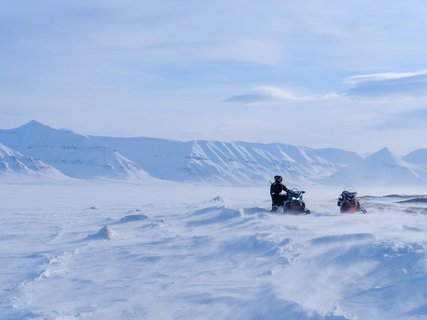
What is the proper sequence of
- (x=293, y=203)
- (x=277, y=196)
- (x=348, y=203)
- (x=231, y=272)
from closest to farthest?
1. (x=231, y=272)
2. (x=293, y=203)
3. (x=348, y=203)
4. (x=277, y=196)

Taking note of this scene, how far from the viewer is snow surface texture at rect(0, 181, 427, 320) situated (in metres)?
10.0

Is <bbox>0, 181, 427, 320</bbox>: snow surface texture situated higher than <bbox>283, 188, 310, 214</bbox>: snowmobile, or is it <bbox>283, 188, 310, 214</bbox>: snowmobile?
<bbox>283, 188, 310, 214</bbox>: snowmobile

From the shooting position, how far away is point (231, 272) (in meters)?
12.4

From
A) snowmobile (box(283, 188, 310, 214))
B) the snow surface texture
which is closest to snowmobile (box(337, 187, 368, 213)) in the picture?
snowmobile (box(283, 188, 310, 214))

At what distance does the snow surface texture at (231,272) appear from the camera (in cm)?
1000

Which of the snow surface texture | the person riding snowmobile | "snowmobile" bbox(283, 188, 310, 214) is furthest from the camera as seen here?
the person riding snowmobile

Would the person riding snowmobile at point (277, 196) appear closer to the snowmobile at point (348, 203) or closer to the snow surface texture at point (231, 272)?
the snowmobile at point (348, 203)

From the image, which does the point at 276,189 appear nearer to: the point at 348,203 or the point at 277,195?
the point at 277,195

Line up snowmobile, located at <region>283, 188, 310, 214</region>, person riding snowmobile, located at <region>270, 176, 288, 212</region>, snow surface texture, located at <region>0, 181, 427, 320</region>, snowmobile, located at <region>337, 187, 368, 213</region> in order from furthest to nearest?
person riding snowmobile, located at <region>270, 176, 288, 212</region>, snowmobile, located at <region>337, 187, 368, 213</region>, snowmobile, located at <region>283, 188, 310, 214</region>, snow surface texture, located at <region>0, 181, 427, 320</region>

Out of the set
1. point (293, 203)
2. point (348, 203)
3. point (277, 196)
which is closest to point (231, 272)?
point (293, 203)

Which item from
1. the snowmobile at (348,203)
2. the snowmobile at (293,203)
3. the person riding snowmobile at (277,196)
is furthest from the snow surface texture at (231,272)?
the person riding snowmobile at (277,196)

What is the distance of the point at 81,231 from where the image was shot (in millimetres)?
20438

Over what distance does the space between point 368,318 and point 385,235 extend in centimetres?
480

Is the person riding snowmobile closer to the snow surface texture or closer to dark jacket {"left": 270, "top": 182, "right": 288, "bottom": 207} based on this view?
dark jacket {"left": 270, "top": 182, "right": 288, "bottom": 207}
